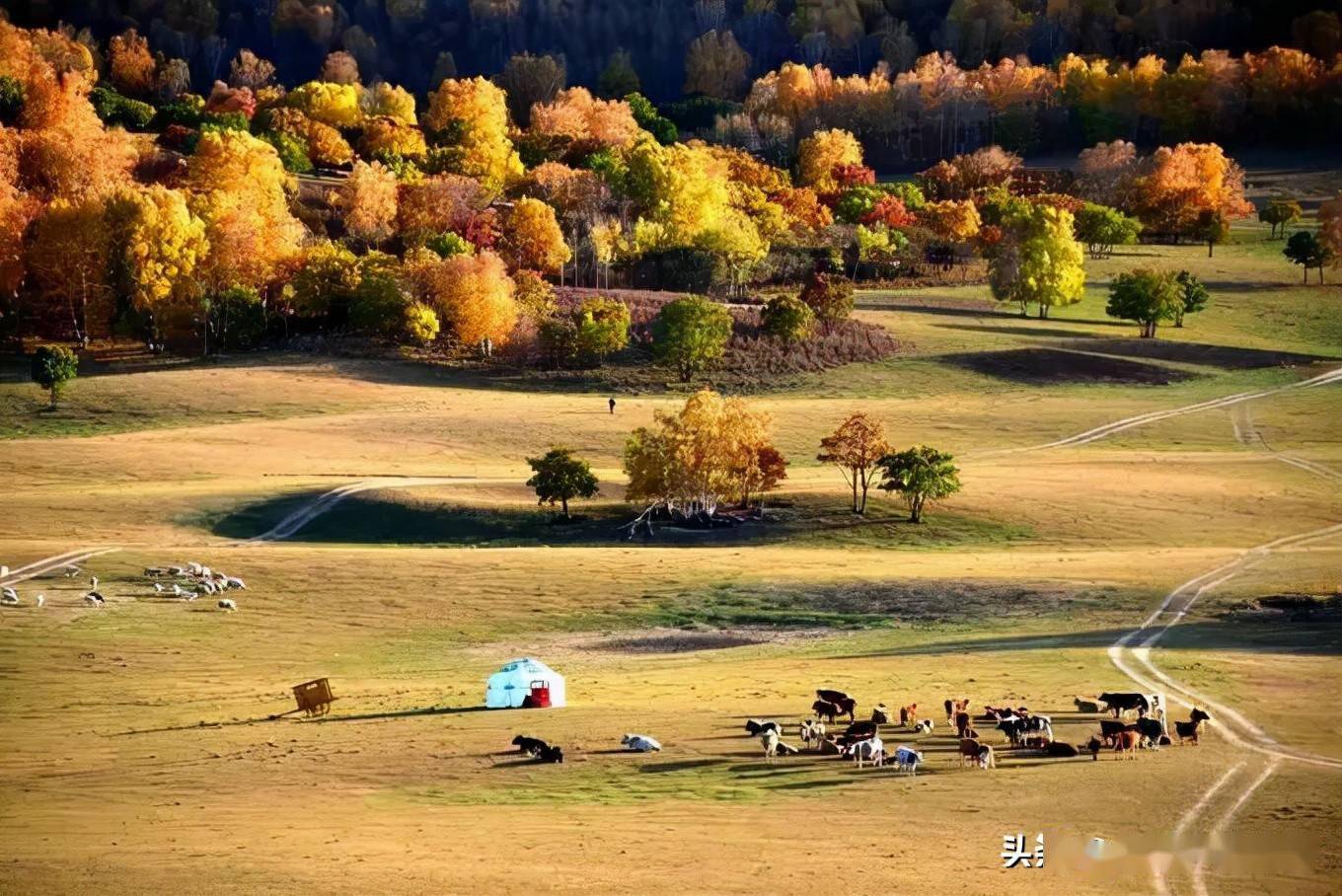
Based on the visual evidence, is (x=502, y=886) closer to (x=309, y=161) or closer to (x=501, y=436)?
(x=501, y=436)

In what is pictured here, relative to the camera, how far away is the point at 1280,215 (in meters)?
184

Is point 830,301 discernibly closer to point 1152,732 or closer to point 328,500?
point 328,500

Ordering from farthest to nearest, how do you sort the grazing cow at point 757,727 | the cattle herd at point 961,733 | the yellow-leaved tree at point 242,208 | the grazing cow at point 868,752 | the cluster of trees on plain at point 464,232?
the yellow-leaved tree at point 242,208, the cluster of trees on plain at point 464,232, the grazing cow at point 757,727, the cattle herd at point 961,733, the grazing cow at point 868,752

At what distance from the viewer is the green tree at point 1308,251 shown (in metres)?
161

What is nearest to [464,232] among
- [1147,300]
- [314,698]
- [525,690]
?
[1147,300]

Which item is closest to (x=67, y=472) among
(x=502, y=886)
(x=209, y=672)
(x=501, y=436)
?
(x=501, y=436)

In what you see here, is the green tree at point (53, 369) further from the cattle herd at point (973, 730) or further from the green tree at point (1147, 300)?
the cattle herd at point (973, 730)

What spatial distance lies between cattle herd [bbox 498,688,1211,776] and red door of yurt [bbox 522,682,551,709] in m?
4.60

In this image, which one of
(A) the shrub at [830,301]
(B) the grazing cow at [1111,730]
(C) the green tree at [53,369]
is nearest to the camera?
(B) the grazing cow at [1111,730]

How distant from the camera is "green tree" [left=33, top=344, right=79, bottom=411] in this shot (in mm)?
114125

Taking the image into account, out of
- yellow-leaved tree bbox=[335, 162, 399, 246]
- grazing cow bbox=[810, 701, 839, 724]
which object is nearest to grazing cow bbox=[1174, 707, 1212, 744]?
grazing cow bbox=[810, 701, 839, 724]

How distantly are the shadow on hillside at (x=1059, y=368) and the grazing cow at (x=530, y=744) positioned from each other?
279 ft

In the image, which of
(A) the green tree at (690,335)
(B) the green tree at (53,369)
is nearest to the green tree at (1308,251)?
(A) the green tree at (690,335)

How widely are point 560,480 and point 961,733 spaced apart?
43.1 meters
